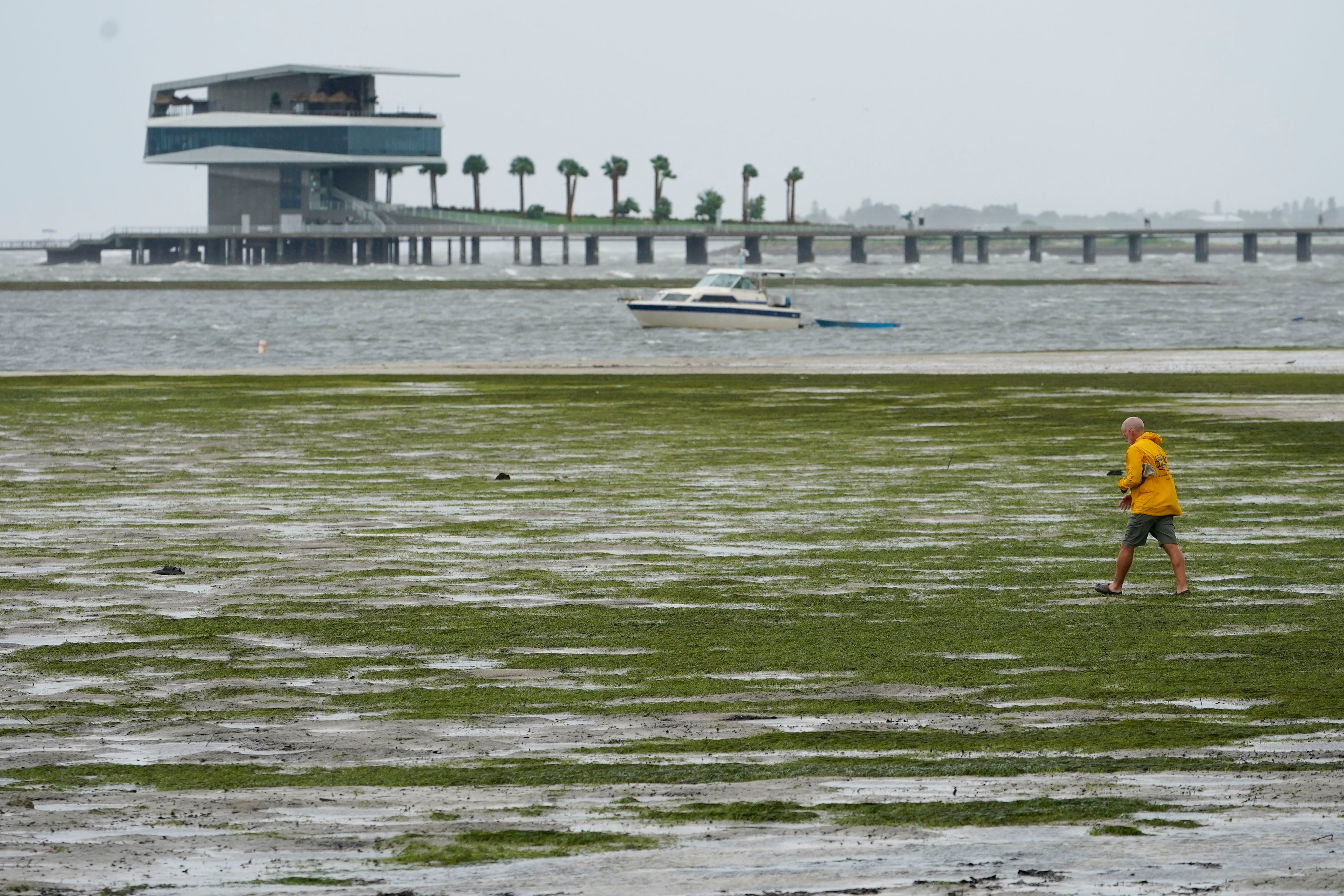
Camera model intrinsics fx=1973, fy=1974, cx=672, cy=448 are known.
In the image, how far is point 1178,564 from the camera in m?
13.0

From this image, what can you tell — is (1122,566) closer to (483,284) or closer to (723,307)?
(723,307)

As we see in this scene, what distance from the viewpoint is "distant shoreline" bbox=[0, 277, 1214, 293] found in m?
152

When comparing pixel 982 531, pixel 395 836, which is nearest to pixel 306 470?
pixel 982 531

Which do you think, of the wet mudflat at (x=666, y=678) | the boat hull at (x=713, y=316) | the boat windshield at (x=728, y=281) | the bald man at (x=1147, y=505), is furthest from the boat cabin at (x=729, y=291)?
the bald man at (x=1147, y=505)

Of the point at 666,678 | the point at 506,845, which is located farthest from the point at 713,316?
the point at 506,845

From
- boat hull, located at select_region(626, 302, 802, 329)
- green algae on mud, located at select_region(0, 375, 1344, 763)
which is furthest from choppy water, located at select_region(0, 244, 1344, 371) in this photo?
green algae on mud, located at select_region(0, 375, 1344, 763)

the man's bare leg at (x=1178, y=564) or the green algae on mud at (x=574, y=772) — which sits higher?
the man's bare leg at (x=1178, y=564)

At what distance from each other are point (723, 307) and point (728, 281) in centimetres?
304

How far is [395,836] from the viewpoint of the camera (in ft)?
24.2

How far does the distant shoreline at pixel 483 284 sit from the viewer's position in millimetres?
151625

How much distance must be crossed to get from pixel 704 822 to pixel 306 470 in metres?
15.0

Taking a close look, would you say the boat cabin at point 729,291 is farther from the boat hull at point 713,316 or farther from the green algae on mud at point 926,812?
the green algae on mud at point 926,812

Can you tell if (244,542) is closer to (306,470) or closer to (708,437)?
(306,470)

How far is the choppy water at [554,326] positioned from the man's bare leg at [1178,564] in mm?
43245
